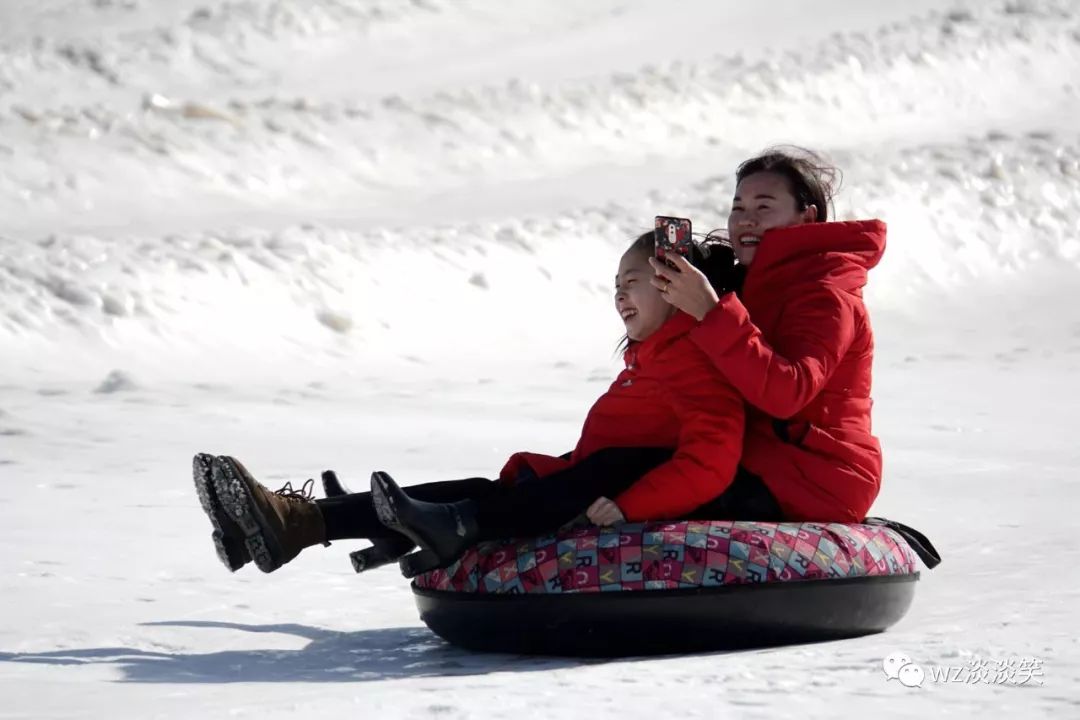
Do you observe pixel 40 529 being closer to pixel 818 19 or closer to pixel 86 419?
pixel 86 419

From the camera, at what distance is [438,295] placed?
1170cm

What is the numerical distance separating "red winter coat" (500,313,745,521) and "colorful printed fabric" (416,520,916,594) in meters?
0.08

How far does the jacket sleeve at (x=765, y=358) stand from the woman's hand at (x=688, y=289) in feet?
→ 0.09

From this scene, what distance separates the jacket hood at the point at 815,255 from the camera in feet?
13.5

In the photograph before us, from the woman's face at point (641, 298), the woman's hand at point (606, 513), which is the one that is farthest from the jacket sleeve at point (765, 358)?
the woman's hand at point (606, 513)

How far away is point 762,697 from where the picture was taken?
3314 mm

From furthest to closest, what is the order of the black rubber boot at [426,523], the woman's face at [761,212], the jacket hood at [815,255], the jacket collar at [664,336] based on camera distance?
the woman's face at [761,212] → the jacket hood at [815,255] → the jacket collar at [664,336] → the black rubber boot at [426,523]

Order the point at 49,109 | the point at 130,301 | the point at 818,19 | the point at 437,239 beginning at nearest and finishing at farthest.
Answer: the point at 130,301 < the point at 437,239 < the point at 49,109 < the point at 818,19

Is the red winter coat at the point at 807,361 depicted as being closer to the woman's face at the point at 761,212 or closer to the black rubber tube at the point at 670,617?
the woman's face at the point at 761,212

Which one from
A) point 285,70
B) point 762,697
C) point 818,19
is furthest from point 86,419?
point 818,19

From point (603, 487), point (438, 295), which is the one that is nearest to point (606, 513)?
point (603, 487)

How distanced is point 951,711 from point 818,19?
1582 centimetres

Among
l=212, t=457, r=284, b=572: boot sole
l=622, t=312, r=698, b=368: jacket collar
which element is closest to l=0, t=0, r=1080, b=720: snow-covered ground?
l=212, t=457, r=284, b=572: boot sole

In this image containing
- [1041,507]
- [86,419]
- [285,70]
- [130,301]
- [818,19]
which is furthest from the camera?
[818,19]
